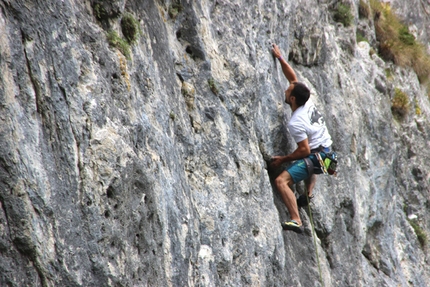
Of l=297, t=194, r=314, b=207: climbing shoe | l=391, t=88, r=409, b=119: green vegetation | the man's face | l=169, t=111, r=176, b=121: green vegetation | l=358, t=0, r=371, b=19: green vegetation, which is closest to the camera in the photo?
l=169, t=111, r=176, b=121: green vegetation

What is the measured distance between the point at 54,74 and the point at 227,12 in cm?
409

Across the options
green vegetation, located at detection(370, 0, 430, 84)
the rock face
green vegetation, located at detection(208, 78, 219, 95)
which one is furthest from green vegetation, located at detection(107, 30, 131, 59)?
green vegetation, located at detection(370, 0, 430, 84)

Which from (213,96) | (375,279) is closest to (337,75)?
(375,279)

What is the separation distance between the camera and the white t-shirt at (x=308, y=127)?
880cm

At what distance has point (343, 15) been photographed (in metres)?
13.6

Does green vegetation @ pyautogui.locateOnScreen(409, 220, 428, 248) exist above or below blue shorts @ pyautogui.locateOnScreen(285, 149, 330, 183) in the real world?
below

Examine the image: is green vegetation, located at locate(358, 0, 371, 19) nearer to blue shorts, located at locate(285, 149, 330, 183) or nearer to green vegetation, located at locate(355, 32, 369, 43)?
green vegetation, located at locate(355, 32, 369, 43)

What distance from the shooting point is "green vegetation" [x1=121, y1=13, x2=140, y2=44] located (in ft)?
20.0

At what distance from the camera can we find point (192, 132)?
7.16 meters

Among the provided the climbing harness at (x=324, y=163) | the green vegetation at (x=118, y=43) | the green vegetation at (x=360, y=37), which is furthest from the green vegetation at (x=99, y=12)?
the green vegetation at (x=360, y=37)

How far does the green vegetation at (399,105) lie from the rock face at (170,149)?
13.4ft

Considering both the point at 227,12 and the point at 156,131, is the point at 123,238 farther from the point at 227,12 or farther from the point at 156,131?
the point at 227,12

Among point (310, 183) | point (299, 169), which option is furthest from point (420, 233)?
point (299, 169)

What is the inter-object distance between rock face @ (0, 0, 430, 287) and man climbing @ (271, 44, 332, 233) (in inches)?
8.8
